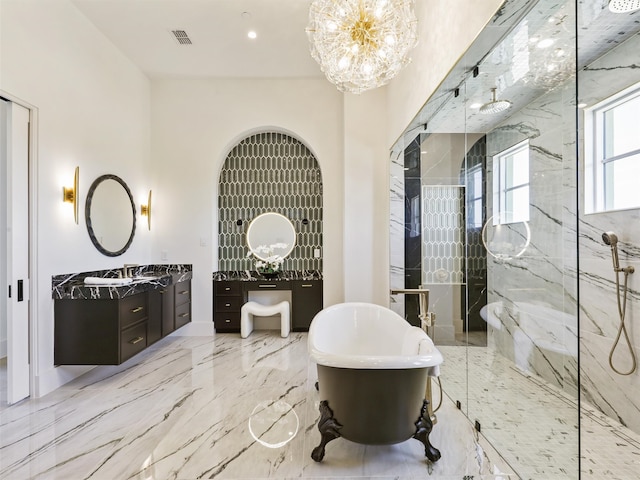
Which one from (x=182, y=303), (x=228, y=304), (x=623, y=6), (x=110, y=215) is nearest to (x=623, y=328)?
(x=623, y=6)

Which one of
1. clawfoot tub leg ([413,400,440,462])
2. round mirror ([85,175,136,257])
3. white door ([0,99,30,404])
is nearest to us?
clawfoot tub leg ([413,400,440,462])

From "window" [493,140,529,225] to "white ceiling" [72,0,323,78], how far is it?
2.50 m

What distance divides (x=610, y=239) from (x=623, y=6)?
4.57ft

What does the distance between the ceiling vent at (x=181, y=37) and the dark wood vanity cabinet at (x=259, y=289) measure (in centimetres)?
296

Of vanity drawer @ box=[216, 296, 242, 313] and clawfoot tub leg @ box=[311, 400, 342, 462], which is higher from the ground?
vanity drawer @ box=[216, 296, 242, 313]

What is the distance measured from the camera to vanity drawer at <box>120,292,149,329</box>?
301 cm

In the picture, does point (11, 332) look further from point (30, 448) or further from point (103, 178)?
point (103, 178)

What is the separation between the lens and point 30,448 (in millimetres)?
2014

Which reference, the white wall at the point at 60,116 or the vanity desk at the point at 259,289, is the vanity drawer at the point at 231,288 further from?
the white wall at the point at 60,116

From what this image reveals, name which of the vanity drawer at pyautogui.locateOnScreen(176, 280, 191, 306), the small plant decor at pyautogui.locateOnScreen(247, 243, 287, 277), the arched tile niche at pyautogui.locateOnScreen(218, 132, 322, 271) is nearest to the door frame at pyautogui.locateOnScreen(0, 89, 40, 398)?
the vanity drawer at pyautogui.locateOnScreen(176, 280, 191, 306)

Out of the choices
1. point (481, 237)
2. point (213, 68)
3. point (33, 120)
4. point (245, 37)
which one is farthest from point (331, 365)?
point (213, 68)

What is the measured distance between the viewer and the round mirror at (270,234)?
15.9 feet

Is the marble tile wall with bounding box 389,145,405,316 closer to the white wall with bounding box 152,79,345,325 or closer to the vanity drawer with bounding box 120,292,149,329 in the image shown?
the white wall with bounding box 152,79,345,325

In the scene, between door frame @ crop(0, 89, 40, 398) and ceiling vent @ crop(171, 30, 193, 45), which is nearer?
door frame @ crop(0, 89, 40, 398)
